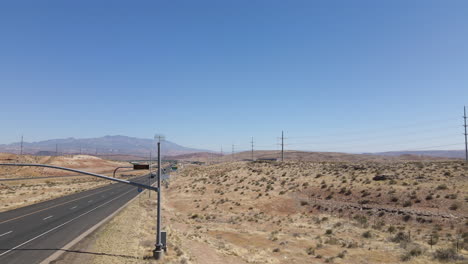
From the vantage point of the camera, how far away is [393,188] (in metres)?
45.8

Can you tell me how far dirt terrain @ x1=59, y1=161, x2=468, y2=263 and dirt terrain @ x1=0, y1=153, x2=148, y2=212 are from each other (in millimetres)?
27433

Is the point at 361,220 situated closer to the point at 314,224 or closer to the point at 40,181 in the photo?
the point at 314,224

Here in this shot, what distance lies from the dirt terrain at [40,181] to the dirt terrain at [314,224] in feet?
90.0

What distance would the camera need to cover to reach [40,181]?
3681 inches

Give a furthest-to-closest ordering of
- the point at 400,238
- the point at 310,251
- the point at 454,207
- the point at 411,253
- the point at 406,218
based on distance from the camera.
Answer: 1. the point at 406,218
2. the point at 454,207
3. the point at 400,238
4. the point at 310,251
5. the point at 411,253

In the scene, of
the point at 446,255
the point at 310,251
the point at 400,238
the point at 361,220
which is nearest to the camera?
the point at 446,255

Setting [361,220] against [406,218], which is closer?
[406,218]

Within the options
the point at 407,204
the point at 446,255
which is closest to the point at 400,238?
the point at 446,255

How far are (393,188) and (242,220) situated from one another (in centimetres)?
2562

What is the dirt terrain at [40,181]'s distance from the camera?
56450mm

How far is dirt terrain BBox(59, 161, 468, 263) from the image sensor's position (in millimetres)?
23719

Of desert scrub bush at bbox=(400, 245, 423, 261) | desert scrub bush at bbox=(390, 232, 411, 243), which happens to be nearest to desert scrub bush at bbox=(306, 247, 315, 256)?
desert scrub bush at bbox=(400, 245, 423, 261)

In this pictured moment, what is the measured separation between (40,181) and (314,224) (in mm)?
93908

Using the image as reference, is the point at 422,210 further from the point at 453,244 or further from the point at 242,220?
the point at 242,220
